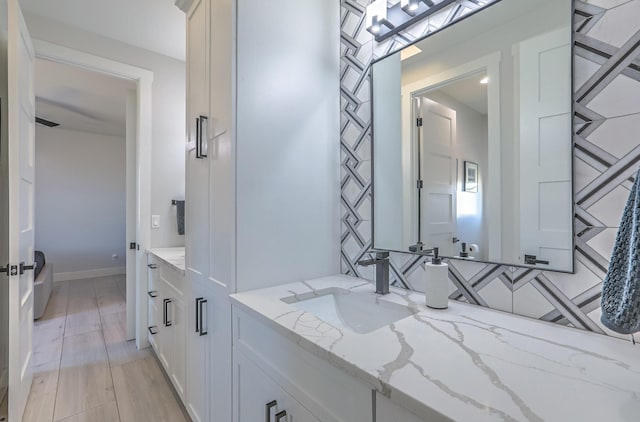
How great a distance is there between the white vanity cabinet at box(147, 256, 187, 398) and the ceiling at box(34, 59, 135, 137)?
182 centimetres

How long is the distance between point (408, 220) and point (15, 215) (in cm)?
186

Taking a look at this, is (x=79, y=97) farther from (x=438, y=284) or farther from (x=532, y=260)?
(x=532, y=260)

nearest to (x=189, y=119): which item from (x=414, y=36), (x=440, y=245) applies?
(x=414, y=36)

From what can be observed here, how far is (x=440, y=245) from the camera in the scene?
117 centimetres

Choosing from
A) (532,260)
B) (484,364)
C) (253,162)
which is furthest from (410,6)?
(484,364)

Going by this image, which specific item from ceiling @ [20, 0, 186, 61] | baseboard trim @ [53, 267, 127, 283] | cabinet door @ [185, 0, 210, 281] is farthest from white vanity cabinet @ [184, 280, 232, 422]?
baseboard trim @ [53, 267, 127, 283]

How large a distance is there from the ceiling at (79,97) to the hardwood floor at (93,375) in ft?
7.49

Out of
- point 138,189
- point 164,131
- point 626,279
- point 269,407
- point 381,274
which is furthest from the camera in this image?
point 164,131

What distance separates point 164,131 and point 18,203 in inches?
54.3

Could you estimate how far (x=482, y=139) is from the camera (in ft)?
3.41

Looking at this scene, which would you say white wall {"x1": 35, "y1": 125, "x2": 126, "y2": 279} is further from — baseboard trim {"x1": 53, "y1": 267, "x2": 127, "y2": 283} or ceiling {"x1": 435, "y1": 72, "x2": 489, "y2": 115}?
ceiling {"x1": 435, "y1": 72, "x2": 489, "y2": 115}

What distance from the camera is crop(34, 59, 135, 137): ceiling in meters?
3.03

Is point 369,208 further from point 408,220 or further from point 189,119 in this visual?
point 189,119

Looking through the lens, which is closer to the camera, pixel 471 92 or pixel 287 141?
pixel 471 92
